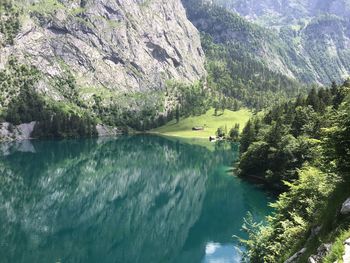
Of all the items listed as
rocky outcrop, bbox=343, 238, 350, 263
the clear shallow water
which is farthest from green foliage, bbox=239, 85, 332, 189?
rocky outcrop, bbox=343, 238, 350, 263

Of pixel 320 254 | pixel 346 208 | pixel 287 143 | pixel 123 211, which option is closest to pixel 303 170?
pixel 287 143

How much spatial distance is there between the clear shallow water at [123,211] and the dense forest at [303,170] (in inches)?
367

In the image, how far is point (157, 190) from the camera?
136 metres

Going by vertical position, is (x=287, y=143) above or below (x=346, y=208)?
below

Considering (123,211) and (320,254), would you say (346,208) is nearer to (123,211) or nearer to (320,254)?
(320,254)

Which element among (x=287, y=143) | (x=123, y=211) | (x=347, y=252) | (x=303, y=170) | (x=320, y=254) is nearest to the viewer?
(x=347, y=252)

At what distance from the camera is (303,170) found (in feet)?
233

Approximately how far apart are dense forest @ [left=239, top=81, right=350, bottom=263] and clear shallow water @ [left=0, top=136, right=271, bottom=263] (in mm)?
9330

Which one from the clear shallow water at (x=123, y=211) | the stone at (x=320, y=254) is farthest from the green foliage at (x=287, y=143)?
the stone at (x=320, y=254)

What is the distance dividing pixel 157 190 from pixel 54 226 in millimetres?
46281

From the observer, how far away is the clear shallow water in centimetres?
7800

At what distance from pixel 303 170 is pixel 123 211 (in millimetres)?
54865

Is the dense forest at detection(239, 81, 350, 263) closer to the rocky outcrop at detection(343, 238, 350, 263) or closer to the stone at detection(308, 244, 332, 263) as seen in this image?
the rocky outcrop at detection(343, 238, 350, 263)

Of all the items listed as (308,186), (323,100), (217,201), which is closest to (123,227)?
(217,201)
